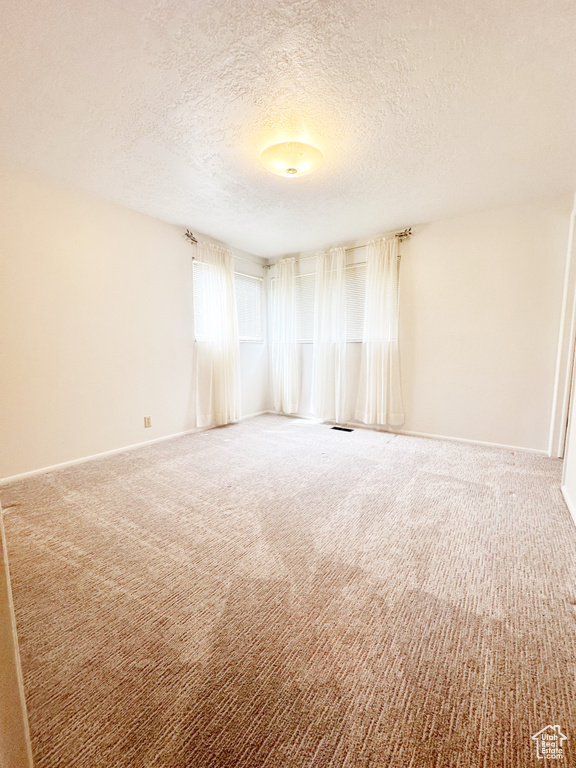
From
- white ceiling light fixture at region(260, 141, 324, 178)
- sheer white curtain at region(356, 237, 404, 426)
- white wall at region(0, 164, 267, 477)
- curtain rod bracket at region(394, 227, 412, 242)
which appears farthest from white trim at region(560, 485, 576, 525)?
white wall at region(0, 164, 267, 477)

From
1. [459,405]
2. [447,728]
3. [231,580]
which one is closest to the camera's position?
[447,728]

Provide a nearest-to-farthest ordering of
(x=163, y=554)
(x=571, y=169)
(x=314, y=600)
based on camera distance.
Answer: (x=314, y=600)
(x=163, y=554)
(x=571, y=169)

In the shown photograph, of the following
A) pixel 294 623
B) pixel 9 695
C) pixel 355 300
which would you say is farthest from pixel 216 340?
pixel 9 695

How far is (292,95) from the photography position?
174cm

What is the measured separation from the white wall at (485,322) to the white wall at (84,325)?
2.77m

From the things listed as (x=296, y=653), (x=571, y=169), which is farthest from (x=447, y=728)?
(x=571, y=169)

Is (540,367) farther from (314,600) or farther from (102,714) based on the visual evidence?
(102,714)

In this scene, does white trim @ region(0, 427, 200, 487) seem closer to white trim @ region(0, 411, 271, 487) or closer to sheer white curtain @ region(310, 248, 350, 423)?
white trim @ region(0, 411, 271, 487)

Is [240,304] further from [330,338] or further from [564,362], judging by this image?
[564,362]

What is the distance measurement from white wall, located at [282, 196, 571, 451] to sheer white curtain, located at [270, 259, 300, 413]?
5.14 feet

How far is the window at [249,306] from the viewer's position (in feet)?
14.9

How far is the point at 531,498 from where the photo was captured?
215 centimetres

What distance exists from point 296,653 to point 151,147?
2964 mm

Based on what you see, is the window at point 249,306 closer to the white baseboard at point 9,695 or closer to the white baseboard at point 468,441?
the white baseboard at point 468,441
